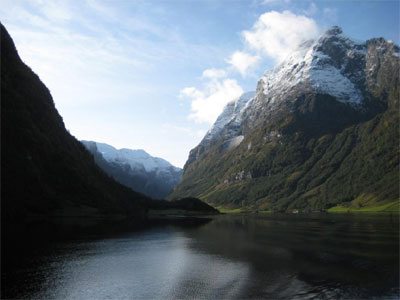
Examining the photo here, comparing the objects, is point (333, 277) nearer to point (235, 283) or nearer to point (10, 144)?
point (235, 283)

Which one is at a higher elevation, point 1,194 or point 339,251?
point 1,194

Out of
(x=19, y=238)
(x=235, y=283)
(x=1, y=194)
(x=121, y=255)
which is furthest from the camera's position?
(x=1, y=194)

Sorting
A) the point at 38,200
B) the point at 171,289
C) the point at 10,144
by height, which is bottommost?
the point at 171,289

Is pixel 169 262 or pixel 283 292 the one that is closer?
pixel 283 292

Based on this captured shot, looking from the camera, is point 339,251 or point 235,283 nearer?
point 235,283

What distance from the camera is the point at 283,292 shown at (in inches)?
Answer: 2089

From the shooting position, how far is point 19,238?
102 meters

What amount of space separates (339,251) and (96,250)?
6521 cm

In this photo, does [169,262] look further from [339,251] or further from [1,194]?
[1,194]

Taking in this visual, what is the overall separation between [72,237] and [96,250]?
92.6 ft

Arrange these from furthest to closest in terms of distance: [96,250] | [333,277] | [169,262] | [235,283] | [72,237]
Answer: [72,237] < [96,250] < [169,262] < [333,277] < [235,283]

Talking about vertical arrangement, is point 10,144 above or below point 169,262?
above

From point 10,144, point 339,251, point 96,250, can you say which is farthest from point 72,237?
point 10,144

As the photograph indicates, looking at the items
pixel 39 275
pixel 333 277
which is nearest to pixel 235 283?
pixel 333 277
